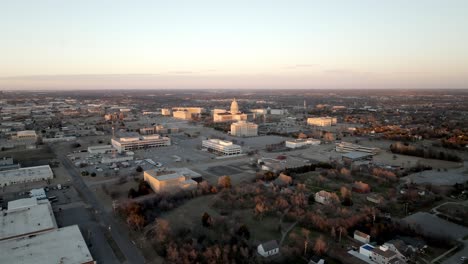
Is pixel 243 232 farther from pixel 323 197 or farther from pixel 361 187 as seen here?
pixel 361 187

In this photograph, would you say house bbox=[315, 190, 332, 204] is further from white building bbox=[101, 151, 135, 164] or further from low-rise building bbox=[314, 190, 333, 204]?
white building bbox=[101, 151, 135, 164]


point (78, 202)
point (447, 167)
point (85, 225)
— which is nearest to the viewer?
point (85, 225)

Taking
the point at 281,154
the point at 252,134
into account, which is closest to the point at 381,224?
the point at 281,154

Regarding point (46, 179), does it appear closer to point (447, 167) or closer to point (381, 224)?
point (381, 224)

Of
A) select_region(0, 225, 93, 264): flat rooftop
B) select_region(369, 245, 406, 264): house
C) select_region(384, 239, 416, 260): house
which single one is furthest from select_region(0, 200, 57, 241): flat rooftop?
select_region(384, 239, 416, 260): house

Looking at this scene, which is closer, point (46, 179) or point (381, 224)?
point (381, 224)

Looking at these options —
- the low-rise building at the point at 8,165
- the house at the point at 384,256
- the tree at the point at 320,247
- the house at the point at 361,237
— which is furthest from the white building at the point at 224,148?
the house at the point at 384,256
